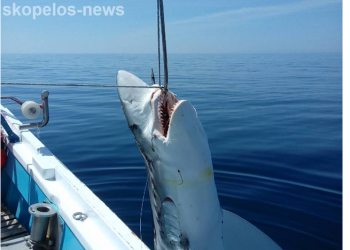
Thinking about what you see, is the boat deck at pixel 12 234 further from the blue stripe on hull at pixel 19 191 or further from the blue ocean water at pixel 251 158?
the blue ocean water at pixel 251 158

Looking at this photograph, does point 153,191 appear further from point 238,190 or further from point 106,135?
point 106,135

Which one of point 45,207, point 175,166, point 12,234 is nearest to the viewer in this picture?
point 175,166

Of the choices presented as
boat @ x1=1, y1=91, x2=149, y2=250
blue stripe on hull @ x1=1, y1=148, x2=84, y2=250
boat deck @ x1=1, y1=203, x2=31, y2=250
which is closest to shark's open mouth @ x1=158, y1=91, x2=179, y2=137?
boat @ x1=1, y1=91, x2=149, y2=250

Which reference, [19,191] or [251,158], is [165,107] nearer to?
[19,191]

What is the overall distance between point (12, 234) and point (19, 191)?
0.51 meters

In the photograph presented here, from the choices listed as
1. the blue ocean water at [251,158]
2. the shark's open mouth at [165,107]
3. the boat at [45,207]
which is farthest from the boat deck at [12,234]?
the shark's open mouth at [165,107]

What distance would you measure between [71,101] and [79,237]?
1020 cm

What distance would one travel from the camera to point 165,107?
2.01 metres

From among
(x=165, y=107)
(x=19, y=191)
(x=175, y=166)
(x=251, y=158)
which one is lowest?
(x=251, y=158)

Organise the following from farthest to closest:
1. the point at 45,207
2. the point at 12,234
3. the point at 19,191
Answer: the point at 19,191, the point at 12,234, the point at 45,207

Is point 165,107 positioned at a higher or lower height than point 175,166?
higher

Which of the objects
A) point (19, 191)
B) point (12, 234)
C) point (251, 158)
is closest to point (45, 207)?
point (12, 234)
